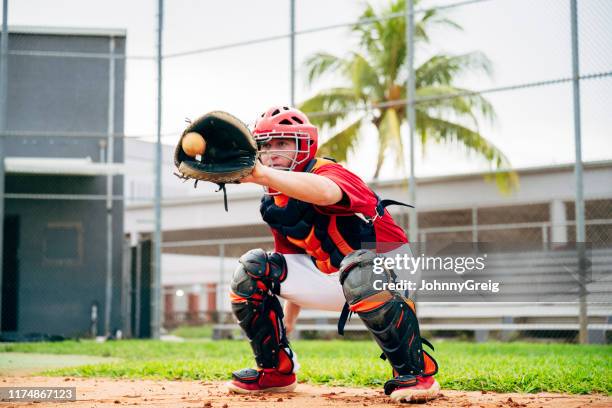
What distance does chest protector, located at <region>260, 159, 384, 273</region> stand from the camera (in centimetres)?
411

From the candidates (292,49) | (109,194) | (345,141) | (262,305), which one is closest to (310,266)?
(262,305)

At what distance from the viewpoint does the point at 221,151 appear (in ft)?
11.0

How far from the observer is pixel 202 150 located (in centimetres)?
333

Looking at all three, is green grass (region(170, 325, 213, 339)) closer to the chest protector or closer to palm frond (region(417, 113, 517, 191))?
palm frond (region(417, 113, 517, 191))

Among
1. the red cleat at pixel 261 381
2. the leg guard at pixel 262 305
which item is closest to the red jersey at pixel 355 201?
the leg guard at pixel 262 305

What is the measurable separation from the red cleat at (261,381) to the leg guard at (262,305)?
0.04 m

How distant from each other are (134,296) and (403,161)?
6.06m

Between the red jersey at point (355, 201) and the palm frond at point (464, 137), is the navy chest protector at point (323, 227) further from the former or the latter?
the palm frond at point (464, 137)

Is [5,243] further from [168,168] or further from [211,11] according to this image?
[211,11]

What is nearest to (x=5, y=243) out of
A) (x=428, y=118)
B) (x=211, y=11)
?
(x=211, y=11)

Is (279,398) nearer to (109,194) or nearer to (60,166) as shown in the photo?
(60,166)

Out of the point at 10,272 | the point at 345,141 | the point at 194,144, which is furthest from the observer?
the point at 345,141

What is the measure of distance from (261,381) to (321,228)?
1.00m

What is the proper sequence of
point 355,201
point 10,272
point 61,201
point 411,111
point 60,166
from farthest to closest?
point 61,201 → point 10,272 → point 60,166 → point 411,111 → point 355,201
